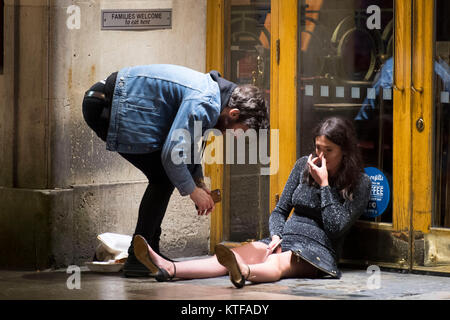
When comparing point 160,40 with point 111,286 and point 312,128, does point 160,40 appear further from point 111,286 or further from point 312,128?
point 111,286

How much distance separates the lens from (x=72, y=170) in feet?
22.7

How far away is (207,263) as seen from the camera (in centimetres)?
624

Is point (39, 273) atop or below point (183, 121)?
below

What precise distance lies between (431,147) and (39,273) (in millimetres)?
2912

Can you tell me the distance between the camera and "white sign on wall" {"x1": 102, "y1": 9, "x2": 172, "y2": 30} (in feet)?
→ 23.5

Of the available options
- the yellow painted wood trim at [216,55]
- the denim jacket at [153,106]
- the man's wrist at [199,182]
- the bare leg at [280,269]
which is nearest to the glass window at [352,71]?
the yellow painted wood trim at [216,55]

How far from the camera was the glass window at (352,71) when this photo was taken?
6.81 m

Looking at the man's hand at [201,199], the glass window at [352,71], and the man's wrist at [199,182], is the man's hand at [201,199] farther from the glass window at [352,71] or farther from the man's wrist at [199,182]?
the glass window at [352,71]

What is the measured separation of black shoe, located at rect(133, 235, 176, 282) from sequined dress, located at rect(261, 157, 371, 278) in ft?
2.78

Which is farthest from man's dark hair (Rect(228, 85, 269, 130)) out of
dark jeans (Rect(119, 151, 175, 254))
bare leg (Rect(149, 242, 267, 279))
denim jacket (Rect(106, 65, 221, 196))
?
bare leg (Rect(149, 242, 267, 279))
